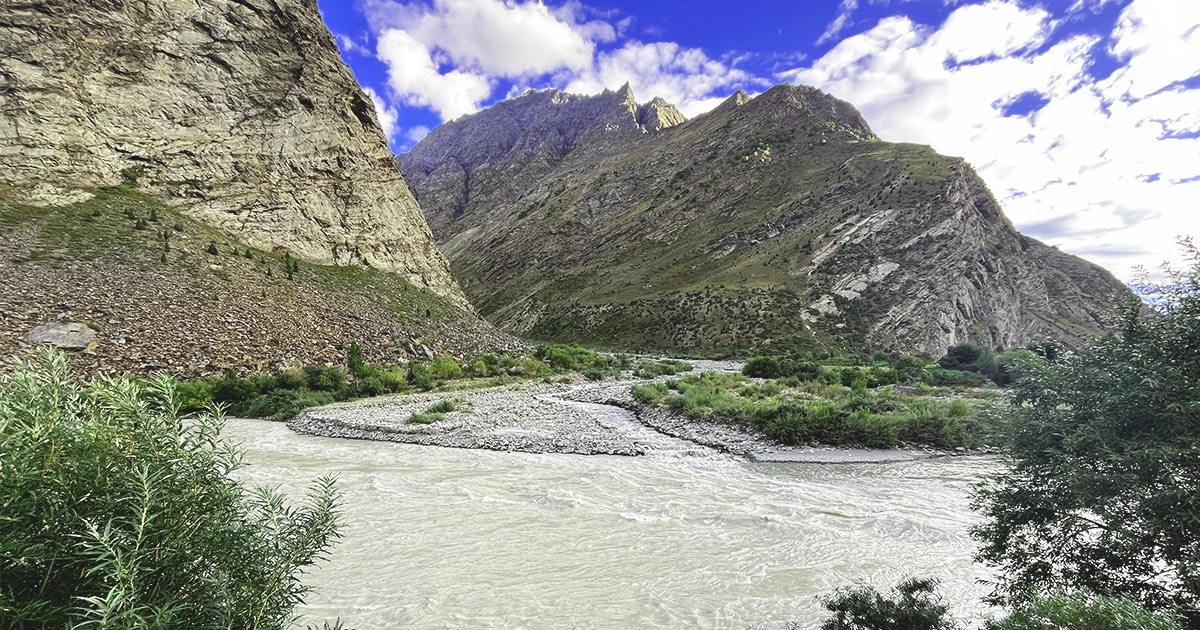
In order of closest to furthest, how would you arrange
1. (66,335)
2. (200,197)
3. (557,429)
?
(557,429) → (66,335) → (200,197)

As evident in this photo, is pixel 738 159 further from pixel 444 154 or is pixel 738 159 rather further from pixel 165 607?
pixel 444 154

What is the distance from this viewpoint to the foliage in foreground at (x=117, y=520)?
236 cm

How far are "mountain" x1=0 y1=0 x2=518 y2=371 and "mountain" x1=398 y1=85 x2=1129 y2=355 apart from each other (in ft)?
121

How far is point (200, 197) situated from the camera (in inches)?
1312

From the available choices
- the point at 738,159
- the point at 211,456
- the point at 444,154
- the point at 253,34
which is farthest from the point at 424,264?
the point at 444,154

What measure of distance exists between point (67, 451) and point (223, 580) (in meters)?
1.04

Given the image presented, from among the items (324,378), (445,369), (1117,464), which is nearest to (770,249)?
(445,369)

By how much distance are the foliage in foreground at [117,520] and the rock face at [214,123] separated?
119ft

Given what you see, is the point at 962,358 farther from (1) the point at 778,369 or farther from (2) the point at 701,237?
(2) the point at 701,237

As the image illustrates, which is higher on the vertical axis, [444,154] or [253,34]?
[444,154]

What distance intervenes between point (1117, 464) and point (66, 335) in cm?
3095

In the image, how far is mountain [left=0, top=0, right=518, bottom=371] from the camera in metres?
23.7

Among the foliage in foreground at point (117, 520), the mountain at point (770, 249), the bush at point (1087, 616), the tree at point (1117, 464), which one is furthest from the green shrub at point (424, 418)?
the mountain at point (770, 249)

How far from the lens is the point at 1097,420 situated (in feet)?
16.6
